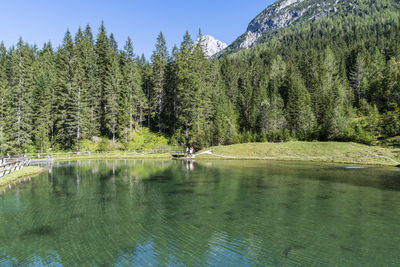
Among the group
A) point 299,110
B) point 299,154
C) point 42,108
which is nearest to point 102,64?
point 42,108

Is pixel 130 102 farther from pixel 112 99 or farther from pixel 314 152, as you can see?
pixel 314 152

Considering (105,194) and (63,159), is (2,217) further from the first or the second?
(63,159)

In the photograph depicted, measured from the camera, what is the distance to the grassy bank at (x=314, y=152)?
43.4m

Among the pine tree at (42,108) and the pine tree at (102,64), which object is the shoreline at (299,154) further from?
the pine tree at (102,64)

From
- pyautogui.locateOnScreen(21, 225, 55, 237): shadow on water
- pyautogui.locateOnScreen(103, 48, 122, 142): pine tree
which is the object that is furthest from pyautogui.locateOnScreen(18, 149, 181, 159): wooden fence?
pyautogui.locateOnScreen(21, 225, 55, 237): shadow on water

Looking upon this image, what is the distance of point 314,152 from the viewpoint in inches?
2037

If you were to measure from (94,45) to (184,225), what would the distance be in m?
93.6

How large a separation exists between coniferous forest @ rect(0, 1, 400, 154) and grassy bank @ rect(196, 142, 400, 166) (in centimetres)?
771

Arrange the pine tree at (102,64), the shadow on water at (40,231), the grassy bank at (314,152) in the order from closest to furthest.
→ the shadow on water at (40,231) < the grassy bank at (314,152) < the pine tree at (102,64)

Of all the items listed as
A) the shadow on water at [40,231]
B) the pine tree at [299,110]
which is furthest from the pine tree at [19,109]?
the pine tree at [299,110]

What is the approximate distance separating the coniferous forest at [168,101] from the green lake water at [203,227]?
45390 mm

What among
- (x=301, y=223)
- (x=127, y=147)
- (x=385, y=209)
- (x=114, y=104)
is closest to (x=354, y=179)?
(x=385, y=209)

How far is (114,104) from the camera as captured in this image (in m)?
70.1

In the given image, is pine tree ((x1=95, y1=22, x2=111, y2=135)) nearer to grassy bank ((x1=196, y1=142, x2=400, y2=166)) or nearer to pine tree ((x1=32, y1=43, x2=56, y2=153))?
pine tree ((x1=32, y1=43, x2=56, y2=153))
